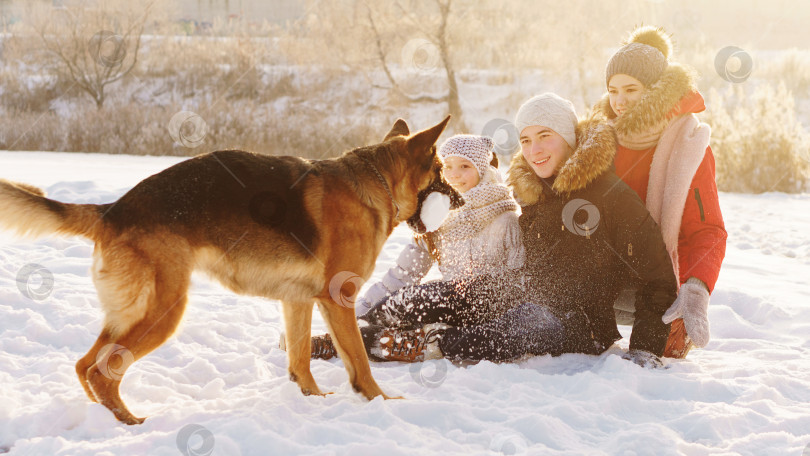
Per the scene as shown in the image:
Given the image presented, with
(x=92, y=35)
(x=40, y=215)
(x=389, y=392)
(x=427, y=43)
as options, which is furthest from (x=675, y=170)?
(x=92, y=35)

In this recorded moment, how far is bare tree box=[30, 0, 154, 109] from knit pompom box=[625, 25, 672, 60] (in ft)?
68.8

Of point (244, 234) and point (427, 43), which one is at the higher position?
point (427, 43)

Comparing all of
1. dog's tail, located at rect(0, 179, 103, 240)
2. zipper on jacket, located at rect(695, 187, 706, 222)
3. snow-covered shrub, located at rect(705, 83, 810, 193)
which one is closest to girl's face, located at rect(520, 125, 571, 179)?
zipper on jacket, located at rect(695, 187, 706, 222)

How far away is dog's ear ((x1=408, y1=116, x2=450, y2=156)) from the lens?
12.1 ft

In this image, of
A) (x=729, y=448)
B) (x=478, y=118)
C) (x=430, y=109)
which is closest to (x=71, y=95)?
(x=430, y=109)

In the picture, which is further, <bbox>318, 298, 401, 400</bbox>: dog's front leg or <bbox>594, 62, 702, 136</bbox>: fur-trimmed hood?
<bbox>594, 62, 702, 136</bbox>: fur-trimmed hood

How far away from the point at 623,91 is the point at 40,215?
364 centimetres

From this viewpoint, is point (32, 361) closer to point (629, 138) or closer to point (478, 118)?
point (629, 138)

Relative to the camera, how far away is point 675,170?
3.88m

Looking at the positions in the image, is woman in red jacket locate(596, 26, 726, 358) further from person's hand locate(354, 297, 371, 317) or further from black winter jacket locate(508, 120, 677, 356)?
person's hand locate(354, 297, 371, 317)

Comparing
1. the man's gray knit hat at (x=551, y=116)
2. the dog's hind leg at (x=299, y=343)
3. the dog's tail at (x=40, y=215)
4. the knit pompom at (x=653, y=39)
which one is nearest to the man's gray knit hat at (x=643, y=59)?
the knit pompom at (x=653, y=39)

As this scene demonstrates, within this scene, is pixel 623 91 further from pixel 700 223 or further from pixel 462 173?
pixel 462 173

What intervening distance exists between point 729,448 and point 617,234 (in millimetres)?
1461

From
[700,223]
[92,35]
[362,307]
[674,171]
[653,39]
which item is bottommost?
[362,307]
